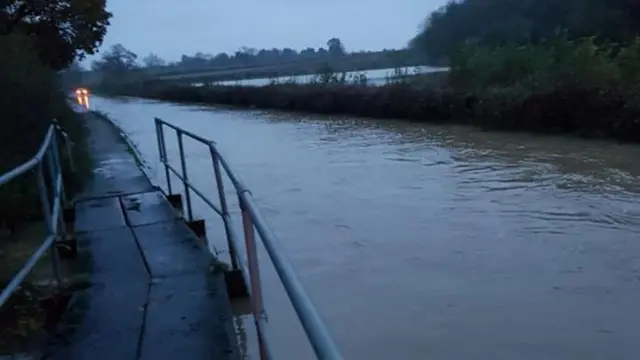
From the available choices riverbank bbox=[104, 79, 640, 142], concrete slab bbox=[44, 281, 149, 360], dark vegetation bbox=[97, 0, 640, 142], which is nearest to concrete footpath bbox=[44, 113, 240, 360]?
concrete slab bbox=[44, 281, 149, 360]

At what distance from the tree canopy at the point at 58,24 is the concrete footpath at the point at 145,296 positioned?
10852 millimetres

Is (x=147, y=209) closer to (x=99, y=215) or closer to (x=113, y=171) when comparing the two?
(x=99, y=215)

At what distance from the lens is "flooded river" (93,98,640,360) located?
5344mm

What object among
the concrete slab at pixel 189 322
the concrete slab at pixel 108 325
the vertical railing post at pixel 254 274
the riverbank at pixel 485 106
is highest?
the vertical railing post at pixel 254 274

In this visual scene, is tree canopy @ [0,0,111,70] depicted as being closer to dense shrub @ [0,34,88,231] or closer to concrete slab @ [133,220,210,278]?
dense shrub @ [0,34,88,231]

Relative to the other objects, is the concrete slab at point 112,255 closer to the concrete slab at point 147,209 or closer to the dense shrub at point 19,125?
the concrete slab at point 147,209

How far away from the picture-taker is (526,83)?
1930 cm

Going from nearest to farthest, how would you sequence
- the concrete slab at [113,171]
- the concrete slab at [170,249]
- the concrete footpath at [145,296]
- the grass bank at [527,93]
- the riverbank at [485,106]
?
the concrete footpath at [145,296] → the concrete slab at [170,249] → the concrete slab at [113,171] → the riverbank at [485,106] → the grass bank at [527,93]

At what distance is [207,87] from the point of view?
49.1 metres

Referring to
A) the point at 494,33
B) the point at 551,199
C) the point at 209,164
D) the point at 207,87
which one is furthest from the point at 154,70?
the point at 551,199

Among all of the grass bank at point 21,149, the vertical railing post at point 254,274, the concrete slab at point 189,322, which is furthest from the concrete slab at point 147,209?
the vertical railing post at point 254,274

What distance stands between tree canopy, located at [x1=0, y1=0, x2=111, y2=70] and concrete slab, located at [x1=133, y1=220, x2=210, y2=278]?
11.6m

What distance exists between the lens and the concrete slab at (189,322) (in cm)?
374

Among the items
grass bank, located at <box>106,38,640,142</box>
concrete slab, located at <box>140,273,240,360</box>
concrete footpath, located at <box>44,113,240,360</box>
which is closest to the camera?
concrete slab, located at <box>140,273,240,360</box>
